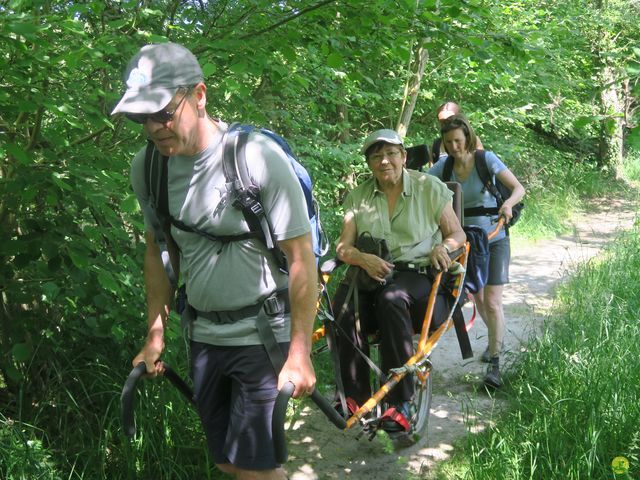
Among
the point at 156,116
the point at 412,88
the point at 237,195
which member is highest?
the point at 412,88

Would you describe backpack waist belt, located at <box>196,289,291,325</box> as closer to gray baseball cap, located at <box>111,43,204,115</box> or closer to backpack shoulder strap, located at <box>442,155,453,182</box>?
gray baseball cap, located at <box>111,43,204,115</box>

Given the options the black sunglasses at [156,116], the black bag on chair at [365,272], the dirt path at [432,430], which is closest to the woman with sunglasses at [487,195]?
the dirt path at [432,430]

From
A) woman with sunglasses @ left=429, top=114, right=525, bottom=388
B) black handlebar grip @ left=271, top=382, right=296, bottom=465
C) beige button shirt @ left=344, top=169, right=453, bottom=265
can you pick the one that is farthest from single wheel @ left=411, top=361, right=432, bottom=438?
black handlebar grip @ left=271, top=382, right=296, bottom=465

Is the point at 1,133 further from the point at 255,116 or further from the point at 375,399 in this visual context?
the point at 375,399

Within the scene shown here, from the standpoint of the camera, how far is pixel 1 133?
3.31 m

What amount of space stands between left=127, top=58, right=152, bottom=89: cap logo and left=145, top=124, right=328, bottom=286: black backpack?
1.05 ft

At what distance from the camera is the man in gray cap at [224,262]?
2.22 m

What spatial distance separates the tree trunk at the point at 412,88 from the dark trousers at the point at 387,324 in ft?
16.6

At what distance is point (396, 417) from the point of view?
12.2 feet

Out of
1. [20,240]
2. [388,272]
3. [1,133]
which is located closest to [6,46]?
[1,133]

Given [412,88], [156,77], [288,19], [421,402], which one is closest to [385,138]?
[288,19]

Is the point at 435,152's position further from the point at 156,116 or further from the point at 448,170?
the point at 156,116

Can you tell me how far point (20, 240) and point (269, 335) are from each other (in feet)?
4.99

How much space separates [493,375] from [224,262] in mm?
3012
